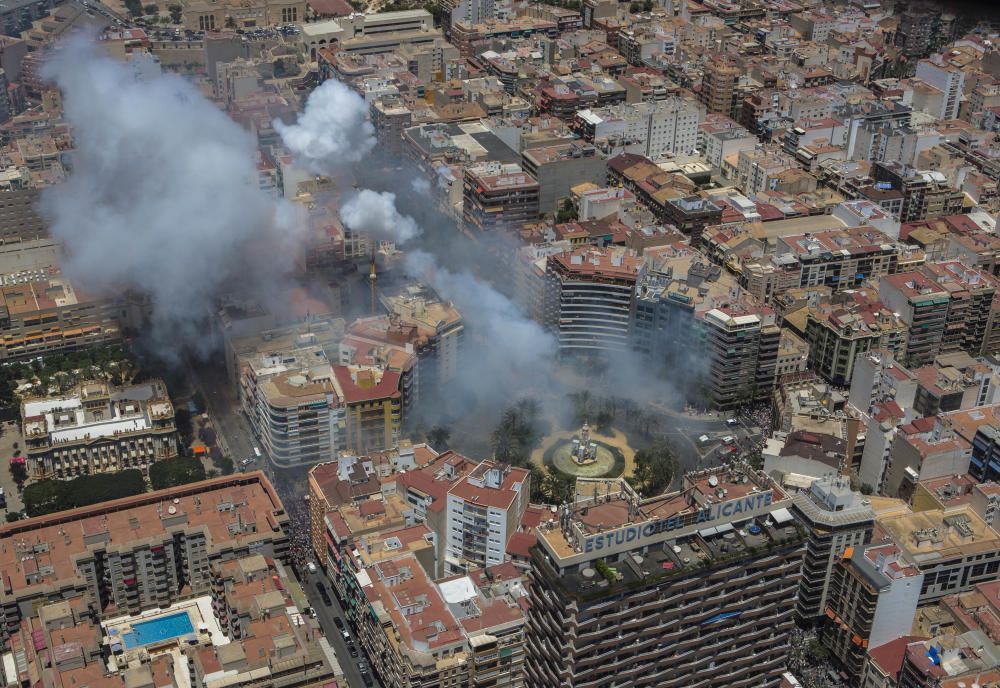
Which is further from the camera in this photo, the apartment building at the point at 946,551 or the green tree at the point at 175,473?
A: the green tree at the point at 175,473

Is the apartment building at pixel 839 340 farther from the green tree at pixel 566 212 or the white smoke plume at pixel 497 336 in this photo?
the green tree at pixel 566 212

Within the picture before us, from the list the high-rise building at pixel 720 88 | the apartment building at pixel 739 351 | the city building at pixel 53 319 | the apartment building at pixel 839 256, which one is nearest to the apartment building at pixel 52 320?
the city building at pixel 53 319

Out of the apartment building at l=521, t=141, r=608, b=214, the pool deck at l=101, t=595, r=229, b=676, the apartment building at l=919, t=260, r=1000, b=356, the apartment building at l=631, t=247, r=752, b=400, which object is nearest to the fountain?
the apartment building at l=631, t=247, r=752, b=400

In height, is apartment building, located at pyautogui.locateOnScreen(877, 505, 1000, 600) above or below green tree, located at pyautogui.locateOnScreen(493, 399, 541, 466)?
above

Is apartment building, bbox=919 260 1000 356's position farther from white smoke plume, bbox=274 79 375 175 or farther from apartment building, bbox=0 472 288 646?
apartment building, bbox=0 472 288 646

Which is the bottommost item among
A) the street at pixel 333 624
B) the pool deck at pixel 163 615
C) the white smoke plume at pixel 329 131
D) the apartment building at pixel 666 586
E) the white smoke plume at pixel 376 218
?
the street at pixel 333 624

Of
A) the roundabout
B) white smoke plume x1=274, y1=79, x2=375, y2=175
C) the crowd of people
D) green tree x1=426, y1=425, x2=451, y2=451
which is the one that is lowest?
the crowd of people

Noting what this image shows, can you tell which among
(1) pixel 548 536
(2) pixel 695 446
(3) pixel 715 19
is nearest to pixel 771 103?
(3) pixel 715 19
